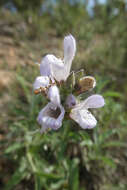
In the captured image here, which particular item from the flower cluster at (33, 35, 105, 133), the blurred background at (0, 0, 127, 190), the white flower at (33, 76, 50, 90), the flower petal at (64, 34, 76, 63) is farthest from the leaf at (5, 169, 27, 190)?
Answer: the flower petal at (64, 34, 76, 63)

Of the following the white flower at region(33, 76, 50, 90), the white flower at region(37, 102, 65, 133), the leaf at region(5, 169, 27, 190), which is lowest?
the leaf at region(5, 169, 27, 190)

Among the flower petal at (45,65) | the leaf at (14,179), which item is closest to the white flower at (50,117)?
the flower petal at (45,65)

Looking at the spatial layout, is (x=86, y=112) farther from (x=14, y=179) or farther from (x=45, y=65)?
(x=14, y=179)

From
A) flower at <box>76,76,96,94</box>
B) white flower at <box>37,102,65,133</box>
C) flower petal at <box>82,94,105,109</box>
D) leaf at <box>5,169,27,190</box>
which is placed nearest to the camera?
white flower at <box>37,102,65,133</box>

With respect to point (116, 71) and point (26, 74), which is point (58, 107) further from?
point (116, 71)

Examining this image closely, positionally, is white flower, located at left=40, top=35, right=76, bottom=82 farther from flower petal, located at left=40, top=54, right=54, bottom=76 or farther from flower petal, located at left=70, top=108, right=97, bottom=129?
flower petal, located at left=70, top=108, right=97, bottom=129

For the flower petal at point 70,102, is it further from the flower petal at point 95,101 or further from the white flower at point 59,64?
the white flower at point 59,64
